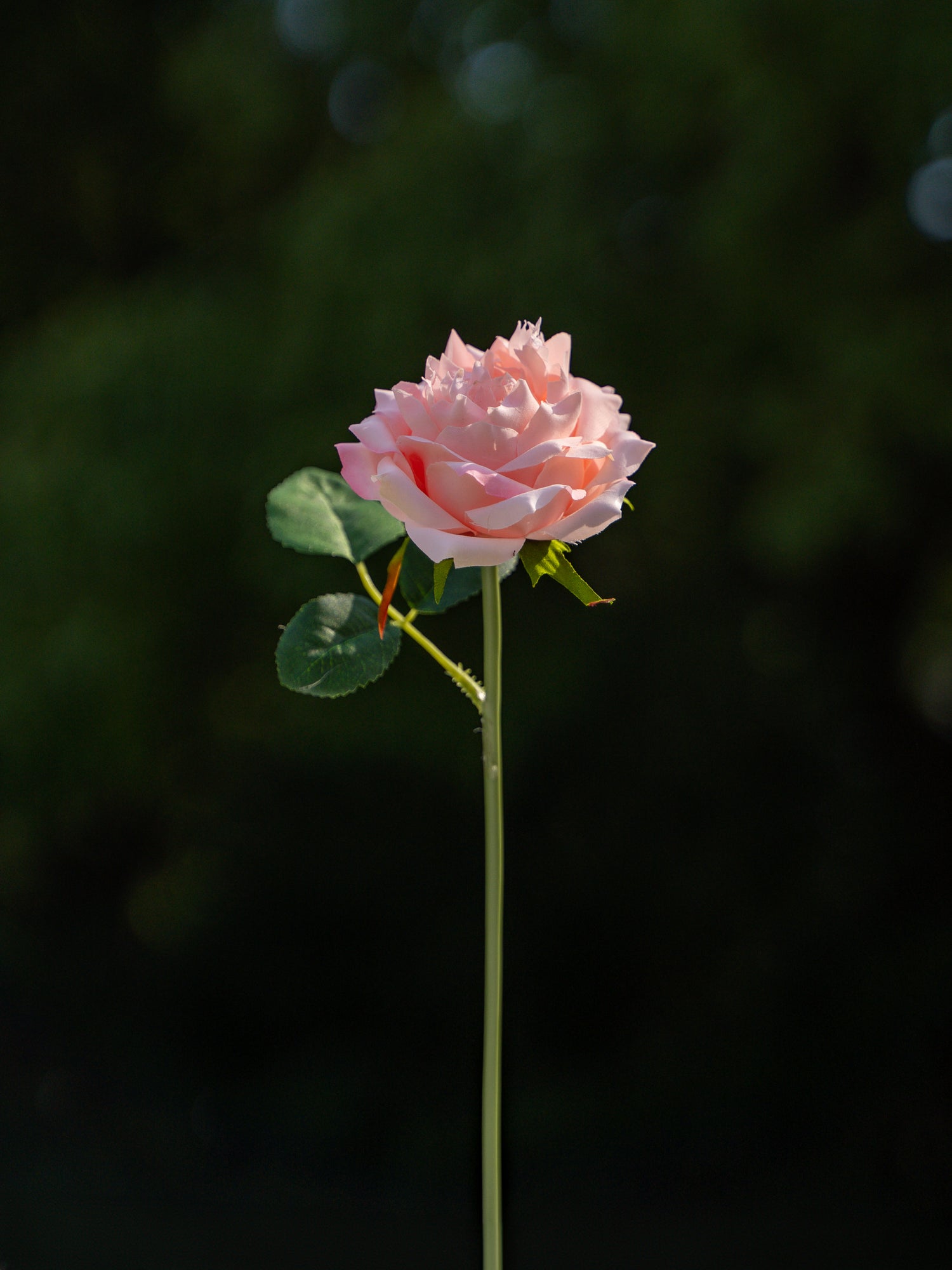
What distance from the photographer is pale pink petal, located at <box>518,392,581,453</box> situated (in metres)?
0.33

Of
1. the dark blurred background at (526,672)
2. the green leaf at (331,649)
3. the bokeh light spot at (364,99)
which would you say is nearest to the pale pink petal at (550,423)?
the green leaf at (331,649)

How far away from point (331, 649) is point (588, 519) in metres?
0.13

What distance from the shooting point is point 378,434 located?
1.10ft

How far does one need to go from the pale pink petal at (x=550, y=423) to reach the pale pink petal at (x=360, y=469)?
0.04 m

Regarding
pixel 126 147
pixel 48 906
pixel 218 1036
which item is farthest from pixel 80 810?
pixel 126 147

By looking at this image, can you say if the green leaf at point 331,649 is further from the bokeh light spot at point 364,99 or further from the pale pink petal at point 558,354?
the bokeh light spot at point 364,99

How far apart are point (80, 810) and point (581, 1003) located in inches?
39.9

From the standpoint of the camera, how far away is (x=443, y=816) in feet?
6.75

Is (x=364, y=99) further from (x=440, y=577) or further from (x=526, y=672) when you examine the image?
(x=440, y=577)

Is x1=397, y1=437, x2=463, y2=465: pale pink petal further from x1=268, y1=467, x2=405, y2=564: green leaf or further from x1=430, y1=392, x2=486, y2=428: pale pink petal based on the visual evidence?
x1=268, y1=467, x2=405, y2=564: green leaf

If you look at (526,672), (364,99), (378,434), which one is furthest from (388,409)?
(364,99)

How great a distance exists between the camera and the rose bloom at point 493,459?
1.05 ft

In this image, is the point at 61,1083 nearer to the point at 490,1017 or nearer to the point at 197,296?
the point at 197,296

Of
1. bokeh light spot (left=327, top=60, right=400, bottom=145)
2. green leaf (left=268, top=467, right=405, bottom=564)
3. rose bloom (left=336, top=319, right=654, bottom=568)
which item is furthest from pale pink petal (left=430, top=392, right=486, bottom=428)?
bokeh light spot (left=327, top=60, right=400, bottom=145)
